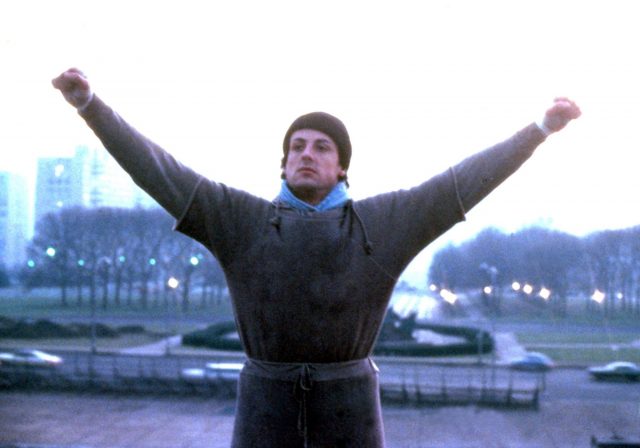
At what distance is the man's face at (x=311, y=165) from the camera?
29.8 inches

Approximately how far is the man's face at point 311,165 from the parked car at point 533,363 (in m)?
4.95

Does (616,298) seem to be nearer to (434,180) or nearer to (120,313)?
(120,313)

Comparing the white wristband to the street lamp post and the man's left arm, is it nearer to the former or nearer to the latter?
the man's left arm

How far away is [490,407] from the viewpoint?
4.96 meters

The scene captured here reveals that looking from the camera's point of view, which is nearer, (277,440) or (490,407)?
(277,440)

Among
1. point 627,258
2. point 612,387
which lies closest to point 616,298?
point 627,258

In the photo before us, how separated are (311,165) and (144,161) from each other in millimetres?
177

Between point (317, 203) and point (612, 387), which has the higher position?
point (317, 203)

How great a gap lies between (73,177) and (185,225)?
368 centimetres

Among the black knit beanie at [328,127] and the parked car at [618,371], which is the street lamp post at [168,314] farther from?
the black knit beanie at [328,127]

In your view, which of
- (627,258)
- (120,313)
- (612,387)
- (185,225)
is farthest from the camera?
(120,313)

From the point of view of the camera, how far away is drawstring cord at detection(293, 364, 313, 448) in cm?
73

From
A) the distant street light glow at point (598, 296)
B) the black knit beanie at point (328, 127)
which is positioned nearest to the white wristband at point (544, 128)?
the black knit beanie at point (328, 127)

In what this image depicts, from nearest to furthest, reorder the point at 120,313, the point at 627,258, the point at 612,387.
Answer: the point at 627,258 → the point at 612,387 → the point at 120,313
